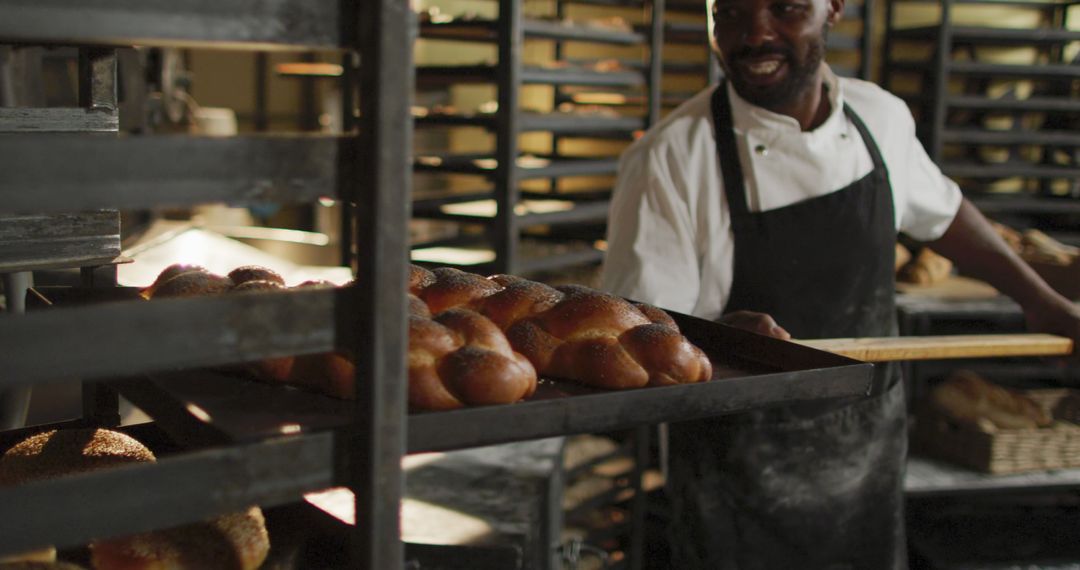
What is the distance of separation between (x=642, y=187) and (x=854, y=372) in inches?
45.1

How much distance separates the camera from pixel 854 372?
46.5 inches

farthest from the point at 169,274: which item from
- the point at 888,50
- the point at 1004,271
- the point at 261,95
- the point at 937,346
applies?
the point at 261,95

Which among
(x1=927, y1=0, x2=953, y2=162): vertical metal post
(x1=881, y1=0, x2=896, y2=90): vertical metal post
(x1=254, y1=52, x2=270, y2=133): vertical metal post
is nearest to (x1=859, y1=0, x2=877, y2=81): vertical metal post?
(x1=881, y1=0, x2=896, y2=90): vertical metal post

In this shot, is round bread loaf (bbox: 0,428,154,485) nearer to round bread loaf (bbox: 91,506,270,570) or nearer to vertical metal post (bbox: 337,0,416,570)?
round bread loaf (bbox: 91,506,270,570)

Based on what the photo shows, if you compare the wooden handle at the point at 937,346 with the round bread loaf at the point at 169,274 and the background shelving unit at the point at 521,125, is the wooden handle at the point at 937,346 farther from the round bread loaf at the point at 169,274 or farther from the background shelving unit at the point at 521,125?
the background shelving unit at the point at 521,125

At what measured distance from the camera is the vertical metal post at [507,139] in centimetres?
325

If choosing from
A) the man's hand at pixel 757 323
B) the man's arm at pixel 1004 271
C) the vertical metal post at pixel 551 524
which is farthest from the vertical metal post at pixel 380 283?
the man's arm at pixel 1004 271

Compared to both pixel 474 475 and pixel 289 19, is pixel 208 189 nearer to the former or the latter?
pixel 289 19

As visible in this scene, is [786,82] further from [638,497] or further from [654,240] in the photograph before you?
[638,497]

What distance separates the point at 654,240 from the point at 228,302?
1523 mm

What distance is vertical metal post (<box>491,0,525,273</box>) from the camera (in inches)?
128

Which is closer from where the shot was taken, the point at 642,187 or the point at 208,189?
the point at 208,189

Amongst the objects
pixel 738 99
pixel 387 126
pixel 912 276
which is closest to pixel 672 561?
pixel 738 99

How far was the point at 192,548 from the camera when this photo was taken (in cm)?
104
